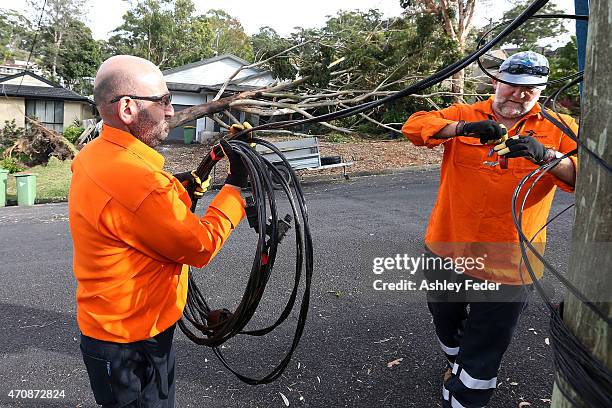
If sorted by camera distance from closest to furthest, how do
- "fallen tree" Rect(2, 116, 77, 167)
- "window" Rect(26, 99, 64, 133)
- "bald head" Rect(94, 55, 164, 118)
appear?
"bald head" Rect(94, 55, 164, 118) → "fallen tree" Rect(2, 116, 77, 167) → "window" Rect(26, 99, 64, 133)

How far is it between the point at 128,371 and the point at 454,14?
2026 cm

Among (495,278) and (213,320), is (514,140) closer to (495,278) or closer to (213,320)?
(495,278)

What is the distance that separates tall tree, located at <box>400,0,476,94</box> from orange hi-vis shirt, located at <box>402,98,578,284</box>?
12.3 m

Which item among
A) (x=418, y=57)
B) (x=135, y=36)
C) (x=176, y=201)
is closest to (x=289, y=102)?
(x=418, y=57)

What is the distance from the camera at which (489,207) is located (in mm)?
2721

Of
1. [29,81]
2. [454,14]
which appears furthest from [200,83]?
[454,14]

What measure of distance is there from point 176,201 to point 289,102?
39.0 feet

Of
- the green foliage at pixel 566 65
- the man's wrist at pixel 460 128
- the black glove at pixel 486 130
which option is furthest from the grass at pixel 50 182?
the green foliage at pixel 566 65

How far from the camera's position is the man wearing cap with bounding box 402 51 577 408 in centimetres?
259

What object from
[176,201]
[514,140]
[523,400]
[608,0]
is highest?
[608,0]

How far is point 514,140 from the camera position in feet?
7.51

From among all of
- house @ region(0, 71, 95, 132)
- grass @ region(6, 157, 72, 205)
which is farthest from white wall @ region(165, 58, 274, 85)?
grass @ region(6, 157, 72, 205)

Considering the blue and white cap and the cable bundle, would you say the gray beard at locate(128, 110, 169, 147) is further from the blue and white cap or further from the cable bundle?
the blue and white cap

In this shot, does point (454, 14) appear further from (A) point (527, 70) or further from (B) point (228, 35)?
(B) point (228, 35)
